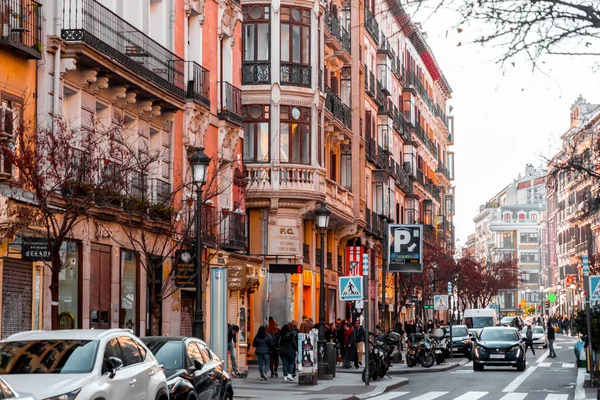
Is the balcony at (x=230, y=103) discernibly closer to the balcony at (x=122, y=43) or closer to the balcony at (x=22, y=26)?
the balcony at (x=122, y=43)

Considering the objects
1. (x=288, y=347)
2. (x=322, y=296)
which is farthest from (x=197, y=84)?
(x=288, y=347)

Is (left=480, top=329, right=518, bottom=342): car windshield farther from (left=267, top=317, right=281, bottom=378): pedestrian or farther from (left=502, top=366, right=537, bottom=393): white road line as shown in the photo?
(left=267, top=317, right=281, bottom=378): pedestrian

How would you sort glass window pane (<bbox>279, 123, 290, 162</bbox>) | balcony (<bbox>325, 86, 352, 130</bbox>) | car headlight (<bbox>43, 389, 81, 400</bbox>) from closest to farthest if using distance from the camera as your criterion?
car headlight (<bbox>43, 389, 81, 400</bbox>) < glass window pane (<bbox>279, 123, 290, 162</bbox>) < balcony (<bbox>325, 86, 352, 130</bbox>)

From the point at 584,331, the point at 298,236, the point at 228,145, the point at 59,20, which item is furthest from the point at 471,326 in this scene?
the point at 59,20

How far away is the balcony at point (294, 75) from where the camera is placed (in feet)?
153

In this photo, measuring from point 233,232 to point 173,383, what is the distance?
22.3 m

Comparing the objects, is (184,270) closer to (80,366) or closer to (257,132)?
(80,366)

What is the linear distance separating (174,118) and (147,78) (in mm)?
4050

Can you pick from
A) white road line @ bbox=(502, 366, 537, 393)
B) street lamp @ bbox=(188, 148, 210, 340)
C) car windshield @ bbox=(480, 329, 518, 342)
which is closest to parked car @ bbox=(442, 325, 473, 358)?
white road line @ bbox=(502, 366, 537, 393)

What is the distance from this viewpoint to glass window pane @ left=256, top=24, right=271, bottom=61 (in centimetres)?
4650

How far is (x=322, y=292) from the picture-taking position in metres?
36.7

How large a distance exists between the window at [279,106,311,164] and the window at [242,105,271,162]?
58 cm

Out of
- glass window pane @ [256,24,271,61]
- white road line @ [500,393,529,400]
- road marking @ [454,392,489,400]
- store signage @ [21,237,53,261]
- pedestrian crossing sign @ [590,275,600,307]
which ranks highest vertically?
glass window pane @ [256,24,271,61]

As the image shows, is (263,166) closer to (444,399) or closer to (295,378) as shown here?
(295,378)
